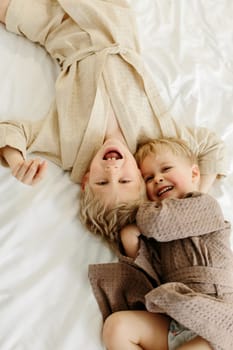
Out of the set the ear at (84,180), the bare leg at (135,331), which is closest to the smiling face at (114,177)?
the ear at (84,180)

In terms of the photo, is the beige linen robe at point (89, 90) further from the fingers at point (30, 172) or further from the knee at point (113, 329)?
the knee at point (113, 329)

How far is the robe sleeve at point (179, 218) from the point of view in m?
1.03

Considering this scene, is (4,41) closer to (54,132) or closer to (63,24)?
(63,24)

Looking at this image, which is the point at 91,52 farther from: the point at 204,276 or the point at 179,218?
the point at 204,276

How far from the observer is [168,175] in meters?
1.18

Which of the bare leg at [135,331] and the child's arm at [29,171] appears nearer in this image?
the bare leg at [135,331]

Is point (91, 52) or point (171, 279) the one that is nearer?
point (171, 279)

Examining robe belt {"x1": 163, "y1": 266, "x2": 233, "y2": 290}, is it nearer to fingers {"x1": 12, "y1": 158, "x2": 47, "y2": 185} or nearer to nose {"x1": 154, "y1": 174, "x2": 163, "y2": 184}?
nose {"x1": 154, "y1": 174, "x2": 163, "y2": 184}

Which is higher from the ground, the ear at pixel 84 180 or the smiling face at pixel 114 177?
the smiling face at pixel 114 177

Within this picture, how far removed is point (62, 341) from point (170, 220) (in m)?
0.32

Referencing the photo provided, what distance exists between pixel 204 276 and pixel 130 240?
7.0 inches

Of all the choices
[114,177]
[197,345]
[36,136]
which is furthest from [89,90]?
[197,345]

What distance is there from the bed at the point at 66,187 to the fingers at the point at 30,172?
60 mm

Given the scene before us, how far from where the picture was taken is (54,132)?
4.14 ft
